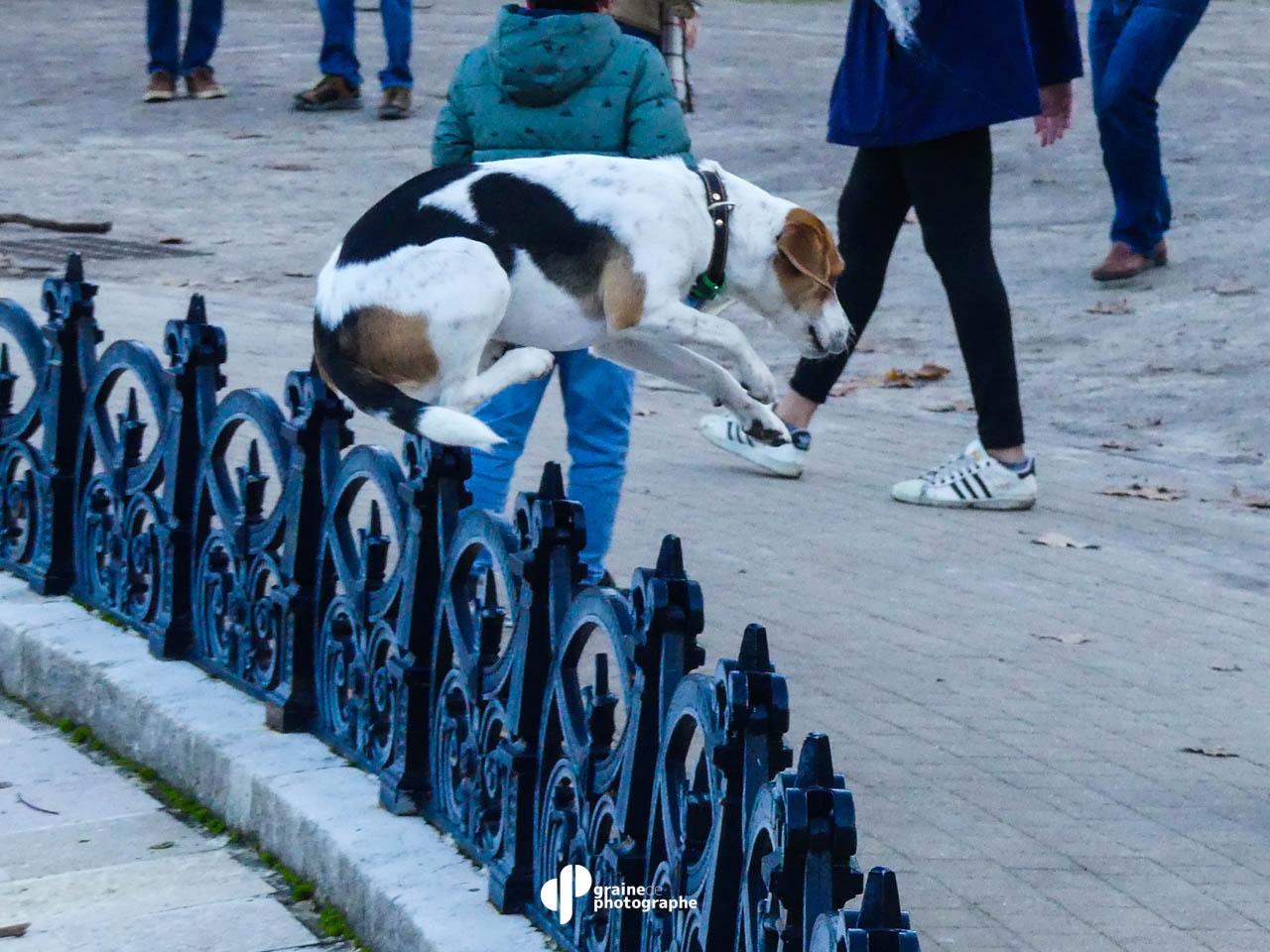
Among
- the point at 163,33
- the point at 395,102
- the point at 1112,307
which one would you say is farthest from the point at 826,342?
the point at 163,33

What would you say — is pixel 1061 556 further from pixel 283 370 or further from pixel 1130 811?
pixel 283 370

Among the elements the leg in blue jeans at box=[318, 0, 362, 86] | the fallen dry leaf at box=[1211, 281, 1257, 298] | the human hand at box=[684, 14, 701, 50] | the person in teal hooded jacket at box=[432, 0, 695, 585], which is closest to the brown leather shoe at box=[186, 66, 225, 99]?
the leg in blue jeans at box=[318, 0, 362, 86]

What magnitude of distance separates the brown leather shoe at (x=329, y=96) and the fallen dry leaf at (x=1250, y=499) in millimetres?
9178

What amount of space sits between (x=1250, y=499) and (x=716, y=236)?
3.54 meters

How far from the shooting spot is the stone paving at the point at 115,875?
354 cm

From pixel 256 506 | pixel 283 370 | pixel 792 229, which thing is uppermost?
pixel 792 229

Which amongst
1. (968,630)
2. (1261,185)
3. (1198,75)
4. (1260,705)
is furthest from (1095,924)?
(1198,75)

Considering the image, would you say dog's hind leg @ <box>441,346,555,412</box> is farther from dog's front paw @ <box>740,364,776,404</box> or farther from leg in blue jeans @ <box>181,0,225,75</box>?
leg in blue jeans @ <box>181,0,225,75</box>

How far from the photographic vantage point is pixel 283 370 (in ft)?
26.7

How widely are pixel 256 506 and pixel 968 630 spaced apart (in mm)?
1971

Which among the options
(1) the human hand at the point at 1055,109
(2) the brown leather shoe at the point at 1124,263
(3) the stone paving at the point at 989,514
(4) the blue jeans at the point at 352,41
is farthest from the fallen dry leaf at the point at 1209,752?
(4) the blue jeans at the point at 352,41

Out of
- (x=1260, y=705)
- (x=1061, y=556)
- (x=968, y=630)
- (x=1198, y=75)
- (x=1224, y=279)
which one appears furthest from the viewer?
(x=1198, y=75)

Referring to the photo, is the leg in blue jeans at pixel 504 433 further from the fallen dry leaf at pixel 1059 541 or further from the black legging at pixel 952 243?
the fallen dry leaf at pixel 1059 541

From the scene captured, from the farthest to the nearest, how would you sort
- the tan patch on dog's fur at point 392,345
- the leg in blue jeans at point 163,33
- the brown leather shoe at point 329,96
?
the brown leather shoe at point 329,96
the leg in blue jeans at point 163,33
the tan patch on dog's fur at point 392,345
